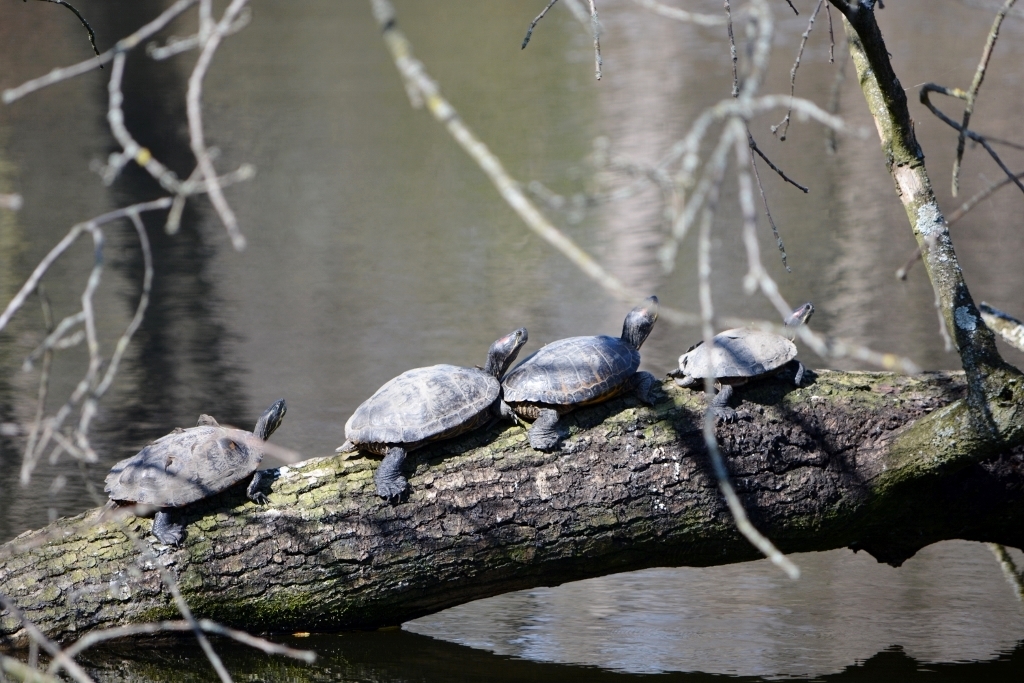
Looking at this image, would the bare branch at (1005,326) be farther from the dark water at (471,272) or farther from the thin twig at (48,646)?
the thin twig at (48,646)

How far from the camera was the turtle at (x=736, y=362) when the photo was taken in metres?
3.93

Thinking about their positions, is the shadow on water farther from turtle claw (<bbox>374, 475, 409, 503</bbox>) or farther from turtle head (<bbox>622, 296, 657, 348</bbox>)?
turtle head (<bbox>622, 296, 657, 348</bbox>)

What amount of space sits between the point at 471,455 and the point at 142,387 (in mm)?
3784

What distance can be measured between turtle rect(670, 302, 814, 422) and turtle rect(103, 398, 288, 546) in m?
1.69

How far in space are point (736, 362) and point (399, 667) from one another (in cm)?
178

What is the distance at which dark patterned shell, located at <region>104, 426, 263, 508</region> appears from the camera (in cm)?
370

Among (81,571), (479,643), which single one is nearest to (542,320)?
(479,643)

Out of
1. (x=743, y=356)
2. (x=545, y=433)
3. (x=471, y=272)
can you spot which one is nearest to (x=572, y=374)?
(x=545, y=433)

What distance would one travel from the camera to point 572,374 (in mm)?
3861

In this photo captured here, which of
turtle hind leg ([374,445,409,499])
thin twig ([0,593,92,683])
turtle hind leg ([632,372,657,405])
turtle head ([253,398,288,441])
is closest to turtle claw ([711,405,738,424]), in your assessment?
turtle hind leg ([632,372,657,405])

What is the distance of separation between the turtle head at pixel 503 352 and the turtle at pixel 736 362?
669mm

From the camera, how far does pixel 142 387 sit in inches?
268

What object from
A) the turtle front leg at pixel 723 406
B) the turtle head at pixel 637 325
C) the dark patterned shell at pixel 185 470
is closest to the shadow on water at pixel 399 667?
the dark patterned shell at pixel 185 470

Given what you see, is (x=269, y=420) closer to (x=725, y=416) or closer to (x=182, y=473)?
(x=182, y=473)
